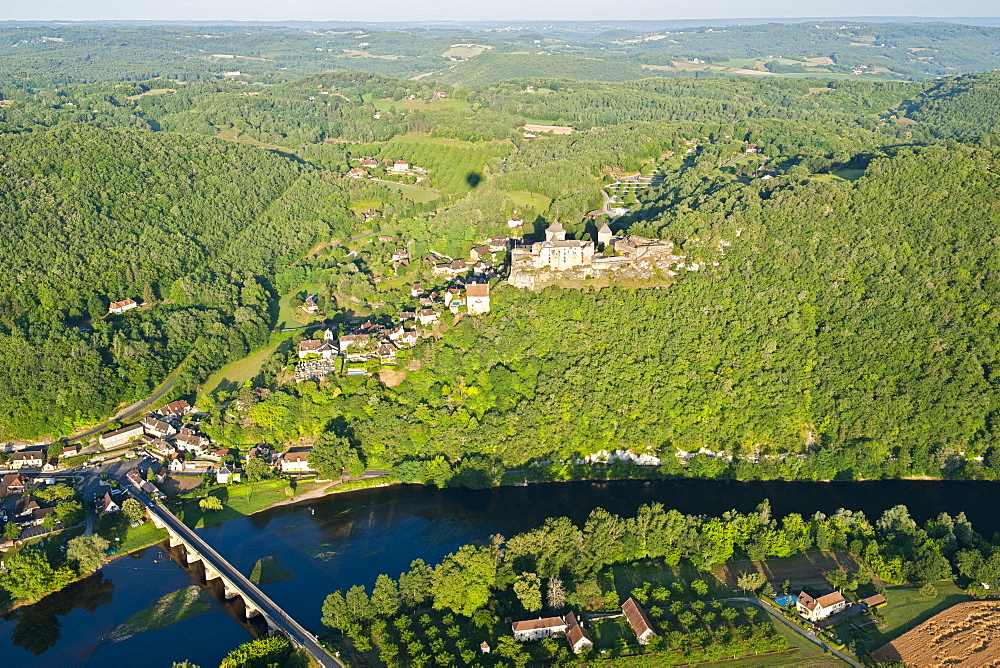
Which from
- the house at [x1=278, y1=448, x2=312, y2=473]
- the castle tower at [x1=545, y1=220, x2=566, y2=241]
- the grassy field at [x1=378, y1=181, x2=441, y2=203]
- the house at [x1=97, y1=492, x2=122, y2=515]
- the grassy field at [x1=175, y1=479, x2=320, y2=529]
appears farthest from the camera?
the grassy field at [x1=378, y1=181, x2=441, y2=203]

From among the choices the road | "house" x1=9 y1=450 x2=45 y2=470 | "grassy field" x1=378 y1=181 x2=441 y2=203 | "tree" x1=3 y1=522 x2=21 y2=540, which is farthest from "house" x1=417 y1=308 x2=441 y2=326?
"grassy field" x1=378 y1=181 x2=441 y2=203

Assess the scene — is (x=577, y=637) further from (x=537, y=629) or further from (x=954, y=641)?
(x=954, y=641)

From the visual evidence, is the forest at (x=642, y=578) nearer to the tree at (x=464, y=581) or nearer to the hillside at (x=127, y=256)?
the tree at (x=464, y=581)

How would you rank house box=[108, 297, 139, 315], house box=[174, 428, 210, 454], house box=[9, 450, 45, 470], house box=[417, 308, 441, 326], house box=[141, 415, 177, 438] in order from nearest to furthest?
1. house box=[9, 450, 45, 470]
2. house box=[174, 428, 210, 454]
3. house box=[141, 415, 177, 438]
4. house box=[417, 308, 441, 326]
5. house box=[108, 297, 139, 315]

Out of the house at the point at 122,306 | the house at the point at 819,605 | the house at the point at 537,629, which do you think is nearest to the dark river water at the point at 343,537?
the house at the point at 537,629

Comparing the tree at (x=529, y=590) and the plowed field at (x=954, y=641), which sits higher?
the tree at (x=529, y=590)

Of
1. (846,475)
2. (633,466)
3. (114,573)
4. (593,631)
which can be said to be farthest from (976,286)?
(114,573)

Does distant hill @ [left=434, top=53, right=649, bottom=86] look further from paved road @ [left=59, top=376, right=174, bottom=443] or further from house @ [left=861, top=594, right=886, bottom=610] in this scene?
Result: house @ [left=861, top=594, right=886, bottom=610]
